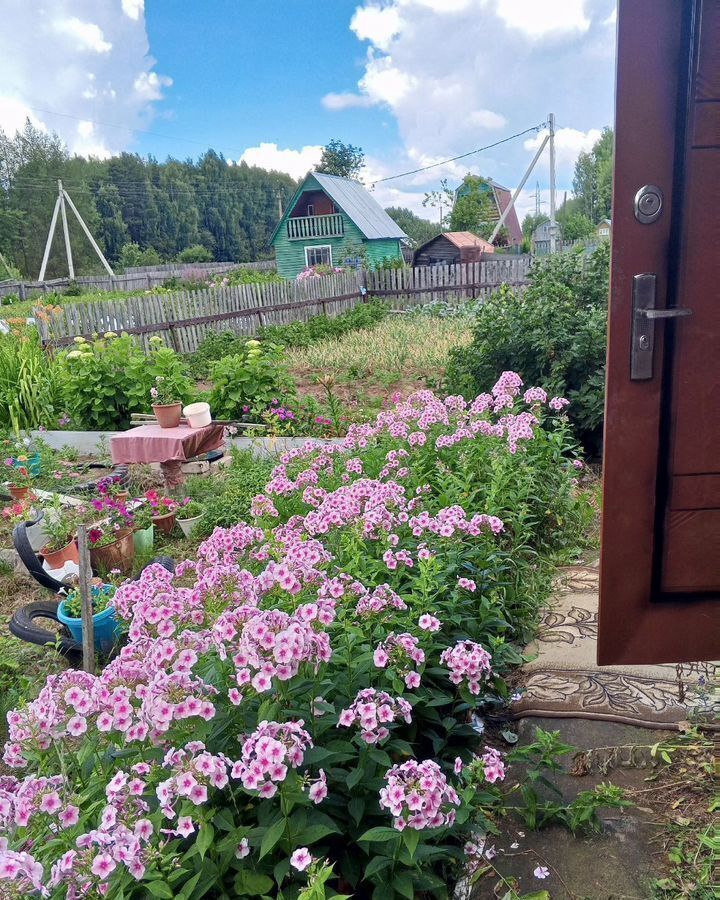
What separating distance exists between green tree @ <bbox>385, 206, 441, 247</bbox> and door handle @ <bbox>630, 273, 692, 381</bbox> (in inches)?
2247

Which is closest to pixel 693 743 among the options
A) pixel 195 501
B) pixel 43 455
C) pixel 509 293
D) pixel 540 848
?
pixel 540 848

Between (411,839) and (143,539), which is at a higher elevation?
(411,839)

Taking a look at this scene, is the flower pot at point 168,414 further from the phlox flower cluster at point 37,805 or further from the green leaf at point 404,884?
the green leaf at point 404,884

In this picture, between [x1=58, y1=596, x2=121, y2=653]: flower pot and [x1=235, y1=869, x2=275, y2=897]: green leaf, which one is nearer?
[x1=235, y1=869, x2=275, y2=897]: green leaf

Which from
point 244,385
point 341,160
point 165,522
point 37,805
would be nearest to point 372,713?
point 37,805

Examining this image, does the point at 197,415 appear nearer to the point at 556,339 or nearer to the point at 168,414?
the point at 168,414

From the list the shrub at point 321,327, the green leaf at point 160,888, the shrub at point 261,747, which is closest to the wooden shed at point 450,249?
the shrub at point 321,327

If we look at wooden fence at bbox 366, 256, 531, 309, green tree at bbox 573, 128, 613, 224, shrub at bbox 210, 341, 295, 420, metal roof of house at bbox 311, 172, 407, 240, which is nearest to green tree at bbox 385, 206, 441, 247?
green tree at bbox 573, 128, 613, 224

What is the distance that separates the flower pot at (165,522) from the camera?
187 inches

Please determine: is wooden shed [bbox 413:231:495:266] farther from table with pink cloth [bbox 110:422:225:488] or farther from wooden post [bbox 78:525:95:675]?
wooden post [bbox 78:525:95:675]

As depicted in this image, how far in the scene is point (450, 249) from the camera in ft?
90.2

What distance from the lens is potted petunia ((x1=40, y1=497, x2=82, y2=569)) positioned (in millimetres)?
4211

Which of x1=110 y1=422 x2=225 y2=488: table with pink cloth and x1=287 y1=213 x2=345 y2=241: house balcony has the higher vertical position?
x1=287 y1=213 x2=345 y2=241: house balcony

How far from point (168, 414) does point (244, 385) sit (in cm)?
189
